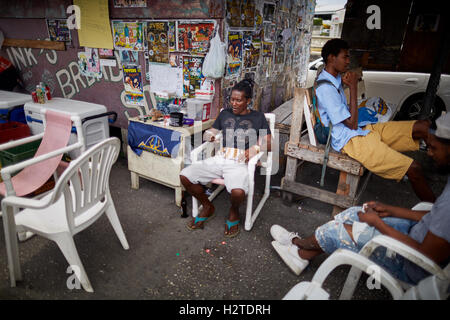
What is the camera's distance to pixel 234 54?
360 centimetres

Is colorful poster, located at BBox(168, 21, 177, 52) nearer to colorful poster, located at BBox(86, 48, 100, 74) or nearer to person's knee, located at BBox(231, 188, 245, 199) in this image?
colorful poster, located at BBox(86, 48, 100, 74)

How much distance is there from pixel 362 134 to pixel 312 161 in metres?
0.57

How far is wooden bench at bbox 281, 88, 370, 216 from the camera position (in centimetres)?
293

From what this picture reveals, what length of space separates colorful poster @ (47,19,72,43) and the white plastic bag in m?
2.61

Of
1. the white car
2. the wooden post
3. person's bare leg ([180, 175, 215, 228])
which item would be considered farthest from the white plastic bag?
the white car

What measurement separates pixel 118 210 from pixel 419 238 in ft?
9.10

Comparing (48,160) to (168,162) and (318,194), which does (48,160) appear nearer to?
(168,162)

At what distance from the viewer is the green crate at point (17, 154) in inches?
117

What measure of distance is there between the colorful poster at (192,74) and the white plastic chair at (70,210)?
1.69 meters

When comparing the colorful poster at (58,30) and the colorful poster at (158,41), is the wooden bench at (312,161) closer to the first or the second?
the colorful poster at (158,41)

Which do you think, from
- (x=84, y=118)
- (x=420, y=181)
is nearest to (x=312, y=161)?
(x=420, y=181)

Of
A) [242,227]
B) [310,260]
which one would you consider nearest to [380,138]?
[310,260]

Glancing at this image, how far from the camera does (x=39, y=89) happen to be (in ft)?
13.1
